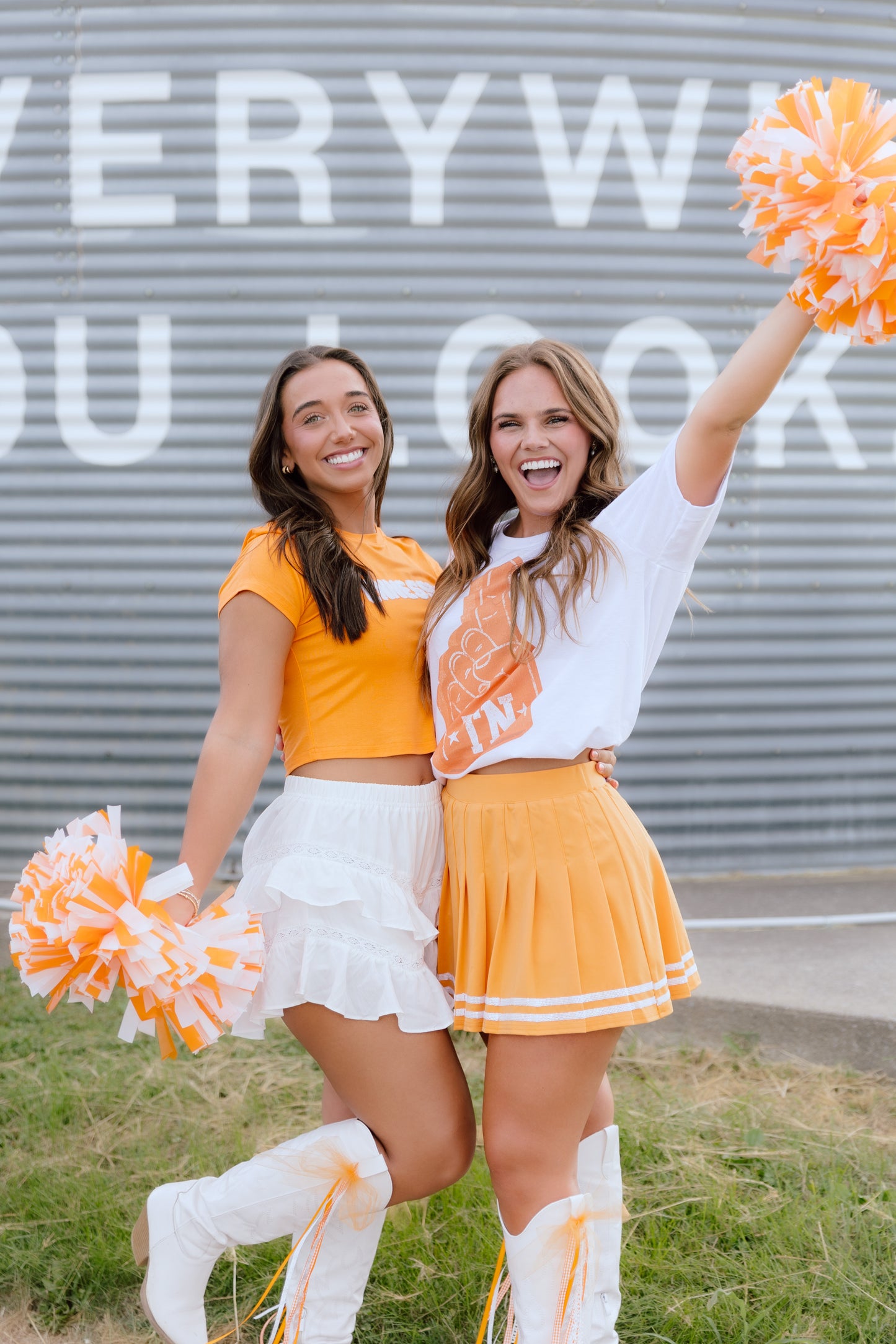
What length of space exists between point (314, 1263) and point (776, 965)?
239cm

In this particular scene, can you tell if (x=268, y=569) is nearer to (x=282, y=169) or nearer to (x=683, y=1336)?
(x=683, y=1336)

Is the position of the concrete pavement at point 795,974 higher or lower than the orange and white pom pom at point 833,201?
lower

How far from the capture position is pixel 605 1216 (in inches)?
80.0

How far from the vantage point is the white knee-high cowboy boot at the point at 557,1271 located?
190 cm

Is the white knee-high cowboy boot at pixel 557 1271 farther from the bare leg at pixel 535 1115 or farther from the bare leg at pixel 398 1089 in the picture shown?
the bare leg at pixel 398 1089

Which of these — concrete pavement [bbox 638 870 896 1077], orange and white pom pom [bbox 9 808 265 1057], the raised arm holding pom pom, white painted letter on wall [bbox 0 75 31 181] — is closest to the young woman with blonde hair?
the raised arm holding pom pom

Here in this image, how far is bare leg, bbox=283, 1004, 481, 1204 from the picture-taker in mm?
2010

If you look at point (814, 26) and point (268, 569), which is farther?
point (814, 26)

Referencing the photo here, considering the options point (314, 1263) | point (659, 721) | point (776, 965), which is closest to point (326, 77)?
point (659, 721)

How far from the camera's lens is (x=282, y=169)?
483 cm

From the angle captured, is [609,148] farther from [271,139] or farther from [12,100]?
[12,100]

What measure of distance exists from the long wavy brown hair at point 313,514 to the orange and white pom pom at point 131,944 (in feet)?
1.75

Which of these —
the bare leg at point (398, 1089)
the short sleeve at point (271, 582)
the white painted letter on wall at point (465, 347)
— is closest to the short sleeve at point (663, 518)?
the short sleeve at point (271, 582)

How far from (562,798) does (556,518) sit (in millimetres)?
536
